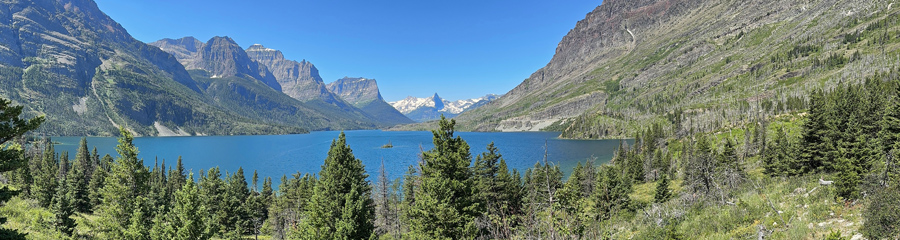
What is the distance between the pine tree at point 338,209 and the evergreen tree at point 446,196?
387 cm

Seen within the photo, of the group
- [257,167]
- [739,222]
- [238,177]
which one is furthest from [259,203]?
[739,222]

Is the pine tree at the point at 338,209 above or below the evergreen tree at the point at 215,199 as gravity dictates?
above

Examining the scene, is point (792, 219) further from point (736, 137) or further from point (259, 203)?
point (736, 137)

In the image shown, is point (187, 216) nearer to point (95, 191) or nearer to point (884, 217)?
point (884, 217)

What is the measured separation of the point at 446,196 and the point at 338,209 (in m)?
8.74

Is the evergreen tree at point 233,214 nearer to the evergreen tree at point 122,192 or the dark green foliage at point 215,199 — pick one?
the dark green foliage at point 215,199

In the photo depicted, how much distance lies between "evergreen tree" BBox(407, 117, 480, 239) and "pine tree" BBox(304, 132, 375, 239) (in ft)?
12.7

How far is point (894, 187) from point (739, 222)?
4.93 m

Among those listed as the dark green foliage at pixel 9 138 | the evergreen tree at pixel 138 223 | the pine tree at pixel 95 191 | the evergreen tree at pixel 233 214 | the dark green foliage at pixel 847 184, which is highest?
the dark green foliage at pixel 9 138

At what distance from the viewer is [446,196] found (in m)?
24.8

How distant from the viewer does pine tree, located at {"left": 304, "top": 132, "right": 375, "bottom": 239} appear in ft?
84.2

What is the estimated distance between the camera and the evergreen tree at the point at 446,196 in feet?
80.3

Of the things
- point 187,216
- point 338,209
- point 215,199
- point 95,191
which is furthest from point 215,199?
point 338,209

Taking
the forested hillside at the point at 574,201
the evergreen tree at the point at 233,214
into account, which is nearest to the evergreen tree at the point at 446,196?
the forested hillside at the point at 574,201
